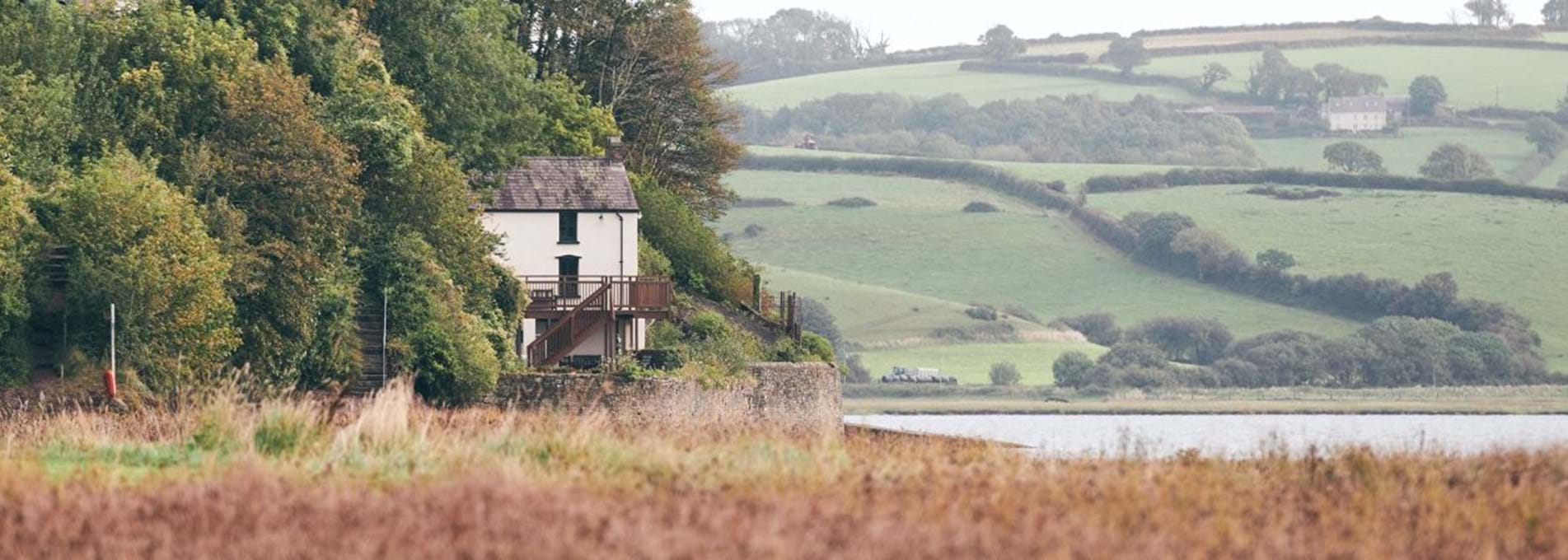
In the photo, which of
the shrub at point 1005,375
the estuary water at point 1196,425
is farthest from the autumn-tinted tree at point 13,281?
the shrub at point 1005,375

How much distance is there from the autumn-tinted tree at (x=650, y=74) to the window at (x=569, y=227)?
1761cm

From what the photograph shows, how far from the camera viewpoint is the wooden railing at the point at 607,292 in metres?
74.8

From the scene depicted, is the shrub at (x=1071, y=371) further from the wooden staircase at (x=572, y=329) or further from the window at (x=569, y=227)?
the wooden staircase at (x=572, y=329)

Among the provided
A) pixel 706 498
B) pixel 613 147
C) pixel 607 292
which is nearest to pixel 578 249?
pixel 607 292

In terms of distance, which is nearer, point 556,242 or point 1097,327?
point 556,242

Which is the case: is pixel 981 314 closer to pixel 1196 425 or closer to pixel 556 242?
pixel 1196 425

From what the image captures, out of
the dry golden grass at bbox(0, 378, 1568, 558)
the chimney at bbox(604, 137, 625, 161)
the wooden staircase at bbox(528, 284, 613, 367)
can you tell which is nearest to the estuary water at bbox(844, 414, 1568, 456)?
the chimney at bbox(604, 137, 625, 161)

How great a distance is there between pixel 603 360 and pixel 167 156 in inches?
555

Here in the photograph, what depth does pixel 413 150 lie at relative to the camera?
6656 cm

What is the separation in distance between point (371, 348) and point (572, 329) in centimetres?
1214

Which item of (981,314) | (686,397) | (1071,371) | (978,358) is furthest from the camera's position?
(981,314)

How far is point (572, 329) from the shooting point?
2896 inches

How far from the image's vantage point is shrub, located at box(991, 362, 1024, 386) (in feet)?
546

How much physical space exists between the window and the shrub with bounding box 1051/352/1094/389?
93067 millimetres
